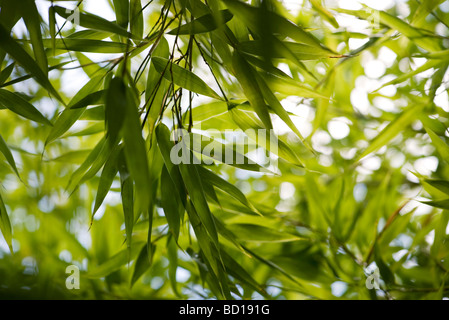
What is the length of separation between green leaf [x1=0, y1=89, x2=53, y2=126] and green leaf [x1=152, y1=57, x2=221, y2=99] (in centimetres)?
17

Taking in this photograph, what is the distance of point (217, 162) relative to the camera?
1.99 feet

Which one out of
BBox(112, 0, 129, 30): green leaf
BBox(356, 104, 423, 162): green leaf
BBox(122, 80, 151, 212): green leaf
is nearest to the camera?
BBox(122, 80, 151, 212): green leaf

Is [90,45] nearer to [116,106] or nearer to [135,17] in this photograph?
[135,17]

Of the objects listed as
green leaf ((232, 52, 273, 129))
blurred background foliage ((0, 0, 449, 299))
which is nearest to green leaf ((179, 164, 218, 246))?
blurred background foliage ((0, 0, 449, 299))

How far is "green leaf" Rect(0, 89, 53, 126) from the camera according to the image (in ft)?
1.60

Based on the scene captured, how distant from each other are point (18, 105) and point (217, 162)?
29 centimetres

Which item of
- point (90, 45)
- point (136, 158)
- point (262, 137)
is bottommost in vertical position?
point (136, 158)

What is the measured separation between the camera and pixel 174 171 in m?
0.46

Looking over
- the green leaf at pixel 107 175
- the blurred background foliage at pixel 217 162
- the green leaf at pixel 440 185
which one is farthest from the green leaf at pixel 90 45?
the green leaf at pixel 440 185

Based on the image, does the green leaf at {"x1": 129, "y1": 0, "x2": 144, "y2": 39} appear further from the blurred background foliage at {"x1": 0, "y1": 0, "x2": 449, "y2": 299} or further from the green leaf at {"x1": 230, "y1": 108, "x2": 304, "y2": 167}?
the green leaf at {"x1": 230, "y1": 108, "x2": 304, "y2": 167}

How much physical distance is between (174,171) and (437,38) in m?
0.49

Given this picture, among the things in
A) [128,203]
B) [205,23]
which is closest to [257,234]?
[128,203]

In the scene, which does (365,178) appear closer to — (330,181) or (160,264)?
(330,181)

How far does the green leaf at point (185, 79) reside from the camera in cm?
46
